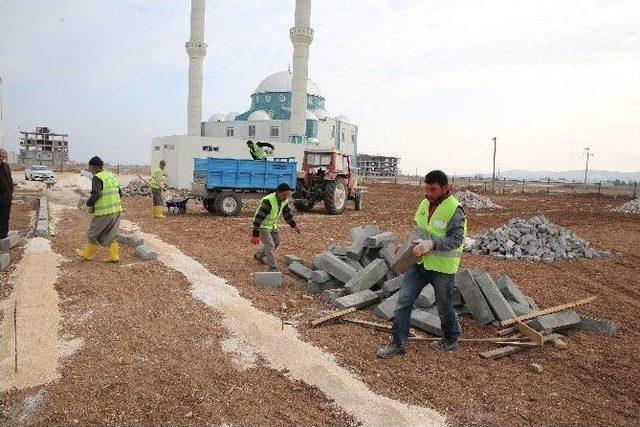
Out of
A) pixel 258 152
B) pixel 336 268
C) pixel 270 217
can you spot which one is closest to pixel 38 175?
pixel 258 152

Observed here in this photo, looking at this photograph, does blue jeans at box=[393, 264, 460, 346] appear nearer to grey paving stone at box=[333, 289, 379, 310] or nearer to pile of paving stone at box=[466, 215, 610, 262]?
grey paving stone at box=[333, 289, 379, 310]

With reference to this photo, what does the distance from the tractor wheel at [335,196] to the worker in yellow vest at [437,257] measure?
12.0m

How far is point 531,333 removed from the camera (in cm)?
493

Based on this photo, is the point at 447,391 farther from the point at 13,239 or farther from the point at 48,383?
the point at 13,239

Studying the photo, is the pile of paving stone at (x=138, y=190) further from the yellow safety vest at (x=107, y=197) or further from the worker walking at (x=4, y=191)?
the yellow safety vest at (x=107, y=197)

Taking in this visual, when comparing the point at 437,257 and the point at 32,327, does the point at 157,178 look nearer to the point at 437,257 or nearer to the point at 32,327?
the point at 32,327

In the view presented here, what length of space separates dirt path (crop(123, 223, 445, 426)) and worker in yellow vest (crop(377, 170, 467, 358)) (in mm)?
669

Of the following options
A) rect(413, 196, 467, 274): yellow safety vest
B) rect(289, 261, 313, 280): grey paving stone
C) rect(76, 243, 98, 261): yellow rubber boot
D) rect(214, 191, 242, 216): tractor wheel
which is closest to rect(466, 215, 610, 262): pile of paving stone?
rect(289, 261, 313, 280): grey paving stone

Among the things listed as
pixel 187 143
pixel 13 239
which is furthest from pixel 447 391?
pixel 187 143

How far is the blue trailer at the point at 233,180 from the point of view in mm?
14664

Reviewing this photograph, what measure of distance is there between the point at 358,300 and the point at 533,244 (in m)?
5.78

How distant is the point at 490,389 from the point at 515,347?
1017 mm

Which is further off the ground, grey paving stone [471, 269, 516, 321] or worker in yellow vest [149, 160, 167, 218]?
worker in yellow vest [149, 160, 167, 218]

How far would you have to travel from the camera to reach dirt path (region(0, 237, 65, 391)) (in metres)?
3.82
